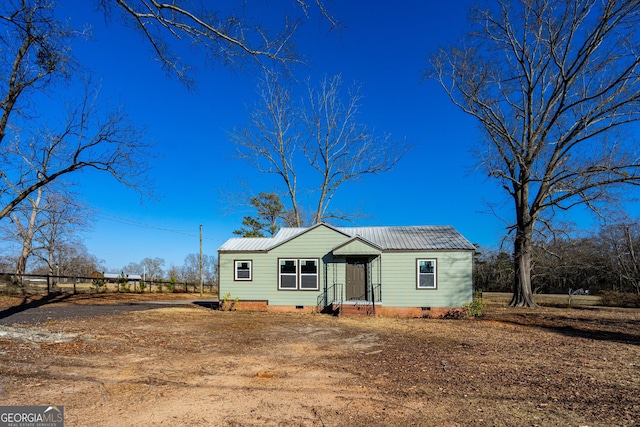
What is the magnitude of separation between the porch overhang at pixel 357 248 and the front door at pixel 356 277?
2.46 ft

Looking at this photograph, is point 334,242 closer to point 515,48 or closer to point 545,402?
point 545,402

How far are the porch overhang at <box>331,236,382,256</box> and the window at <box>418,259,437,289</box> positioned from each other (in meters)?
1.94

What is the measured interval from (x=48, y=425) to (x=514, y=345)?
9115 millimetres

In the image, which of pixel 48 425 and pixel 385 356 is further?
pixel 385 356

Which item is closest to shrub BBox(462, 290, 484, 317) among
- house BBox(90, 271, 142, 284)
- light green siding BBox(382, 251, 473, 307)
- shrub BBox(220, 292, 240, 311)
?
light green siding BBox(382, 251, 473, 307)

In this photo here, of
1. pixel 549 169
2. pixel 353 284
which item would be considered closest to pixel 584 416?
pixel 353 284

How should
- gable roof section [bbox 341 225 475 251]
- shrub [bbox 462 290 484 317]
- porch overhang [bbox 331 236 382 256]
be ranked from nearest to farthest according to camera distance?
shrub [bbox 462 290 484 317]
porch overhang [bbox 331 236 382 256]
gable roof section [bbox 341 225 475 251]

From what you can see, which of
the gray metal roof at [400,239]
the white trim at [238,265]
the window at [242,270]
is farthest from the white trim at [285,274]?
the window at [242,270]

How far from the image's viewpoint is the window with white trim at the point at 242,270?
676 inches

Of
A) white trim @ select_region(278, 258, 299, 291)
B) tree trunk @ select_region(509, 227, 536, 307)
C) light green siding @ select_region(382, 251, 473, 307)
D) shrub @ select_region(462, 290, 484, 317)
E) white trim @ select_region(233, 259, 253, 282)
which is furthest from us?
tree trunk @ select_region(509, 227, 536, 307)

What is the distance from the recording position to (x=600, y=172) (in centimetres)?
1686

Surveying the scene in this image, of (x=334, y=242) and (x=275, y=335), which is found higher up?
(x=334, y=242)

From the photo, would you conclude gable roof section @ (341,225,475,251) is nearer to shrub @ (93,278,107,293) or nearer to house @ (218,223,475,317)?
house @ (218,223,475,317)

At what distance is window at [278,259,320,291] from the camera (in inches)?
657
